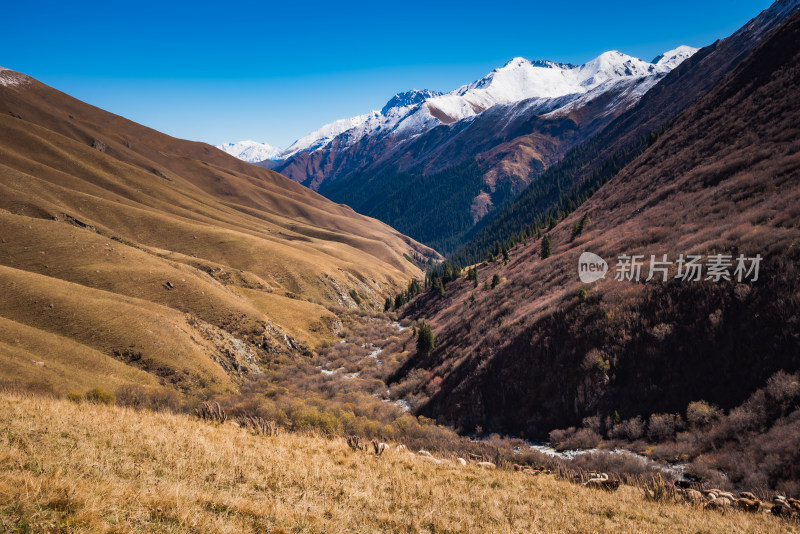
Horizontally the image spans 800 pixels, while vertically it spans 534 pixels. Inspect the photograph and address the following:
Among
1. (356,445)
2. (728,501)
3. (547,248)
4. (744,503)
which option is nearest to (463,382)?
(356,445)

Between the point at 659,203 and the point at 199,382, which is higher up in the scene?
the point at 659,203

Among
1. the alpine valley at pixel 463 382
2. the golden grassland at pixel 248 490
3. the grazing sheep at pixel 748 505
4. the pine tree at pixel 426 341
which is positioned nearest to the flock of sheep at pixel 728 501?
the grazing sheep at pixel 748 505

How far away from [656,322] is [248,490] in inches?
1042

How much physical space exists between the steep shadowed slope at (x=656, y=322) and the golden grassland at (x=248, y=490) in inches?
460

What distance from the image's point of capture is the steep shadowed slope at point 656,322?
65.5ft

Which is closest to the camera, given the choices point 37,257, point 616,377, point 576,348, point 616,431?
point 616,431

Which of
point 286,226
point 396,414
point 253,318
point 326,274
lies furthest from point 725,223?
point 286,226

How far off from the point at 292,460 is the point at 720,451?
62.7 ft

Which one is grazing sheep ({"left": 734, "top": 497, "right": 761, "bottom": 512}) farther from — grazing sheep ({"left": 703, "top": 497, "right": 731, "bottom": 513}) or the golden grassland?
the golden grassland

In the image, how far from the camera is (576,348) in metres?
25.9

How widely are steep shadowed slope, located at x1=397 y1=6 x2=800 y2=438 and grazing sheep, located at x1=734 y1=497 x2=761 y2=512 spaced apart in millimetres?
9060

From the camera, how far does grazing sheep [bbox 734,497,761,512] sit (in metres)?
11.0

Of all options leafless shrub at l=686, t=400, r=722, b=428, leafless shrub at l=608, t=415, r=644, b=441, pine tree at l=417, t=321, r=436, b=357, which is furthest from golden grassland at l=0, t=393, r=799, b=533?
pine tree at l=417, t=321, r=436, b=357

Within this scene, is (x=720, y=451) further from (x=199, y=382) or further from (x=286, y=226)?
(x=286, y=226)
